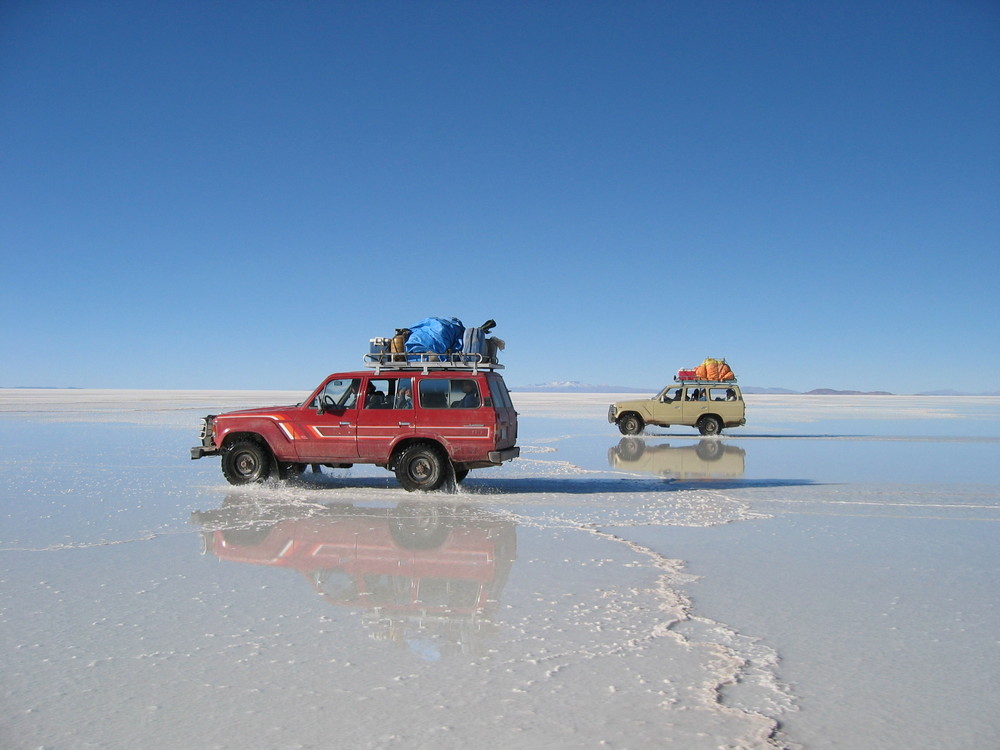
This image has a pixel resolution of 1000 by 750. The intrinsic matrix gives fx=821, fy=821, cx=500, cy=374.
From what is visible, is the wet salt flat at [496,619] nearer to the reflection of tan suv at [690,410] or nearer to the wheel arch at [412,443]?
the wheel arch at [412,443]

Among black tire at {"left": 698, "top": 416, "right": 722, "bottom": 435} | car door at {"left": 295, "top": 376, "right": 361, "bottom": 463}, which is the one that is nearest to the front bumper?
car door at {"left": 295, "top": 376, "right": 361, "bottom": 463}

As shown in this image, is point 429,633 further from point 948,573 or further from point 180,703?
point 948,573

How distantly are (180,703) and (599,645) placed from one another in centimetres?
247

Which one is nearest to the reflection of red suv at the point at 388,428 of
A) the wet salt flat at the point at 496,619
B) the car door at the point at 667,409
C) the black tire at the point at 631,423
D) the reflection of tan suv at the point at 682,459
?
the wet salt flat at the point at 496,619

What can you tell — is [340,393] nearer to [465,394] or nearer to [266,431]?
[266,431]

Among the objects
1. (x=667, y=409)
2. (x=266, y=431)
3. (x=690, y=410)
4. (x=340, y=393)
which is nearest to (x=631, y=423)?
(x=667, y=409)

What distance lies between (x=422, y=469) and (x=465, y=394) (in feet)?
4.24

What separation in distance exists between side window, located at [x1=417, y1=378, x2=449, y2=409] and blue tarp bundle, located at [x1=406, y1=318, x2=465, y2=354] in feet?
2.17

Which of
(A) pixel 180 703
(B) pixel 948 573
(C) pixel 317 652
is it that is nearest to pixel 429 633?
(C) pixel 317 652

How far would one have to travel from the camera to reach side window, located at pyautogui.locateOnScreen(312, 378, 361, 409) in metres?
12.6

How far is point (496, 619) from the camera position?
5.77 m

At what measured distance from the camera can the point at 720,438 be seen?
25.1m

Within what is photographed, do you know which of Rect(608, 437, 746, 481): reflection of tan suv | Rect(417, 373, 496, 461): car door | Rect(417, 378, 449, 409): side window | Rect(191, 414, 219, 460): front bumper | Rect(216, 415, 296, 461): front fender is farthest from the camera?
Rect(608, 437, 746, 481): reflection of tan suv

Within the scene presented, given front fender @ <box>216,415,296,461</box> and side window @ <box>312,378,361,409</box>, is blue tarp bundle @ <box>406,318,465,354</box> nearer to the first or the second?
side window @ <box>312,378,361,409</box>
